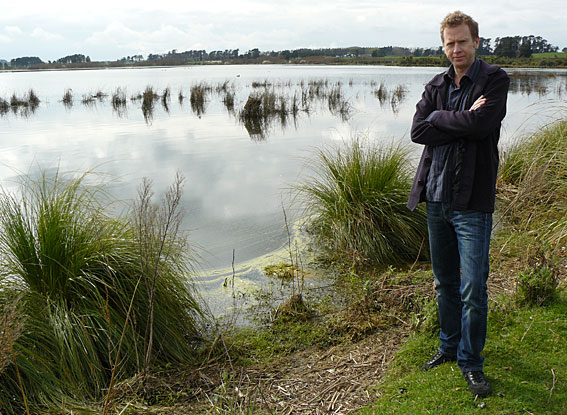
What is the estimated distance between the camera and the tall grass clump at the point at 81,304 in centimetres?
311

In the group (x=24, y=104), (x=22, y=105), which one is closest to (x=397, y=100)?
(x=24, y=104)

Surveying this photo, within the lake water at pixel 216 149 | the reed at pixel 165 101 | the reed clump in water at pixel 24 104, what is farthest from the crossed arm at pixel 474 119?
the reed clump in water at pixel 24 104

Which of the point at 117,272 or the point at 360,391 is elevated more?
the point at 117,272

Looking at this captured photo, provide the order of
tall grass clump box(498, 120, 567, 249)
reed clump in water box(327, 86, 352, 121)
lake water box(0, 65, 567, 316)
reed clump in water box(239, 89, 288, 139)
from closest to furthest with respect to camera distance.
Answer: tall grass clump box(498, 120, 567, 249) → lake water box(0, 65, 567, 316) → reed clump in water box(239, 89, 288, 139) → reed clump in water box(327, 86, 352, 121)

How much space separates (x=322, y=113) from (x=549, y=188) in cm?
1577

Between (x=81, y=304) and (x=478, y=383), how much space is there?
276 centimetres

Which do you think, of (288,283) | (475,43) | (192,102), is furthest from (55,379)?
(192,102)

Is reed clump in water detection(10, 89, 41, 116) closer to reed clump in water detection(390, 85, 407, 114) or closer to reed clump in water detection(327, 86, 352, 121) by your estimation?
reed clump in water detection(327, 86, 352, 121)

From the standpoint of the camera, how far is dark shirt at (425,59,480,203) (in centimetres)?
273

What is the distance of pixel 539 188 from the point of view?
471 centimetres

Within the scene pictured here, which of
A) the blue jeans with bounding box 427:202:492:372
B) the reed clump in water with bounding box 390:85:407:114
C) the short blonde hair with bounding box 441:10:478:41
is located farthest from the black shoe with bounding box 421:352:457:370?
the reed clump in water with bounding box 390:85:407:114

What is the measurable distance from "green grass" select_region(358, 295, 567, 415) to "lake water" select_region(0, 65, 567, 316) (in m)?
2.61

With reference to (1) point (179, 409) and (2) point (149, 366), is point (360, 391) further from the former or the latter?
(2) point (149, 366)

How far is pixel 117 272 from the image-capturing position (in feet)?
12.3
